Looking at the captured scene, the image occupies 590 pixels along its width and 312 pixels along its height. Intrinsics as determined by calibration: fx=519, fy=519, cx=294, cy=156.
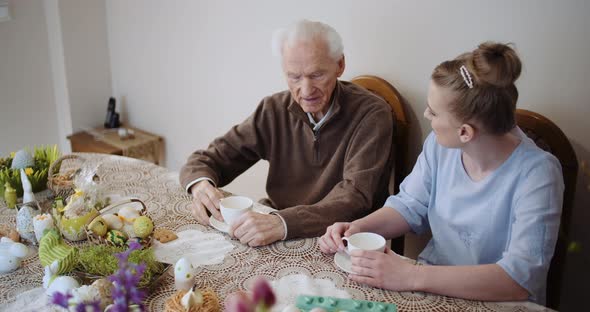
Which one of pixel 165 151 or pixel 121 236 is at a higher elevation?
pixel 121 236

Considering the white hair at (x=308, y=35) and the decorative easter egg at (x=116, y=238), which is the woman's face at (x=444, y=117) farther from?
the decorative easter egg at (x=116, y=238)

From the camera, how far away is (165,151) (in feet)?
11.5

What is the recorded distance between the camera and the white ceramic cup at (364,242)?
51.7 inches

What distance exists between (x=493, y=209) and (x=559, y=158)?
0.40 meters

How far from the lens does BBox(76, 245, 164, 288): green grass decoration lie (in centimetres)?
123

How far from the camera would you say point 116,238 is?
136 centimetres

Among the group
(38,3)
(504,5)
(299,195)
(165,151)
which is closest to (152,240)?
(299,195)

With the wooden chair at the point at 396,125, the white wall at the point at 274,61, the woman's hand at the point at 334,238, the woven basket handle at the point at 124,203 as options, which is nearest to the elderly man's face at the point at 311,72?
the wooden chair at the point at 396,125

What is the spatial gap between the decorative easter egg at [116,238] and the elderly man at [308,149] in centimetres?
28

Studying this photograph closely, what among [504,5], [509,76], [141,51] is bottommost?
[141,51]

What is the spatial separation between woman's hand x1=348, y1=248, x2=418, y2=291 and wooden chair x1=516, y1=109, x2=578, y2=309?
0.66 meters

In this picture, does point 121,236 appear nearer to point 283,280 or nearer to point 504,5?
point 283,280

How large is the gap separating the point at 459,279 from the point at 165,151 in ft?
8.65

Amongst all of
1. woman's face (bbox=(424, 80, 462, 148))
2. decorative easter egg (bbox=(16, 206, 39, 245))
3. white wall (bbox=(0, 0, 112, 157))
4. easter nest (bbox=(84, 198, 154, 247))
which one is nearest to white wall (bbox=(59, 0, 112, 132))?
white wall (bbox=(0, 0, 112, 157))
